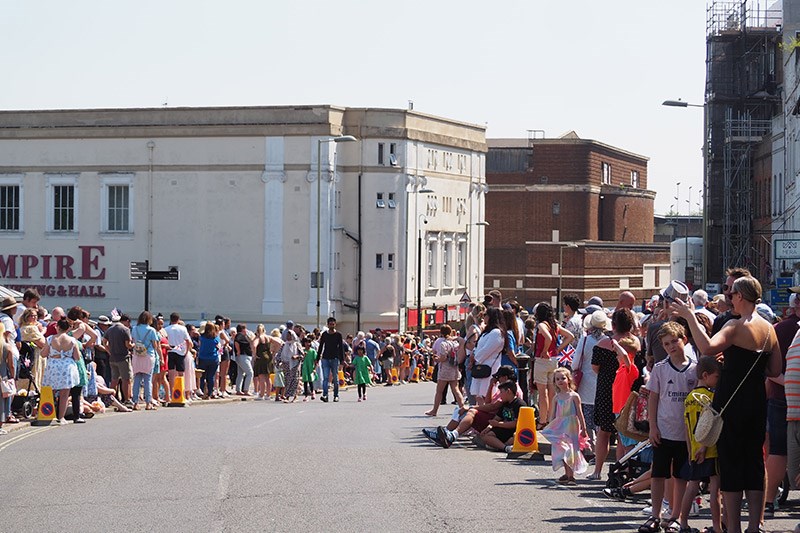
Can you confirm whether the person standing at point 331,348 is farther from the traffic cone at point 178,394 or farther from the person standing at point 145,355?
the person standing at point 145,355

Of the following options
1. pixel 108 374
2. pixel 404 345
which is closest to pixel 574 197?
pixel 404 345

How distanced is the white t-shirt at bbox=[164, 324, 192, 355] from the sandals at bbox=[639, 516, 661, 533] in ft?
61.2

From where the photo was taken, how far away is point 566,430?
15.5 metres

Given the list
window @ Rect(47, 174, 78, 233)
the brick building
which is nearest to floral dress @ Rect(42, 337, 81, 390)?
window @ Rect(47, 174, 78, 233)

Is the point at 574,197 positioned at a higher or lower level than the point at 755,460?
higher

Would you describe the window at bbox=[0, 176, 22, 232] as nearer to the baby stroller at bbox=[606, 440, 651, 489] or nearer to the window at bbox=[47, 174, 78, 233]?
the window at bbox=[47, 174, 78, 233]

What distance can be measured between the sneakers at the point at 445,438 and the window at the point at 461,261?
7011 cm

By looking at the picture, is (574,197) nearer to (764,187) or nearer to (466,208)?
(466,208)

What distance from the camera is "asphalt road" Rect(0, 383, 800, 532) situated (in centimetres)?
1266

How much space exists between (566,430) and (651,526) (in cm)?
345

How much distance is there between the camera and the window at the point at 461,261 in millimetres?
89812

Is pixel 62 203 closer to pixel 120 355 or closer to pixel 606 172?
pixel 120 355

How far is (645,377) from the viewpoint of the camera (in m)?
15.0

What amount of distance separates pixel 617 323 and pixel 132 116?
66.1 metres
